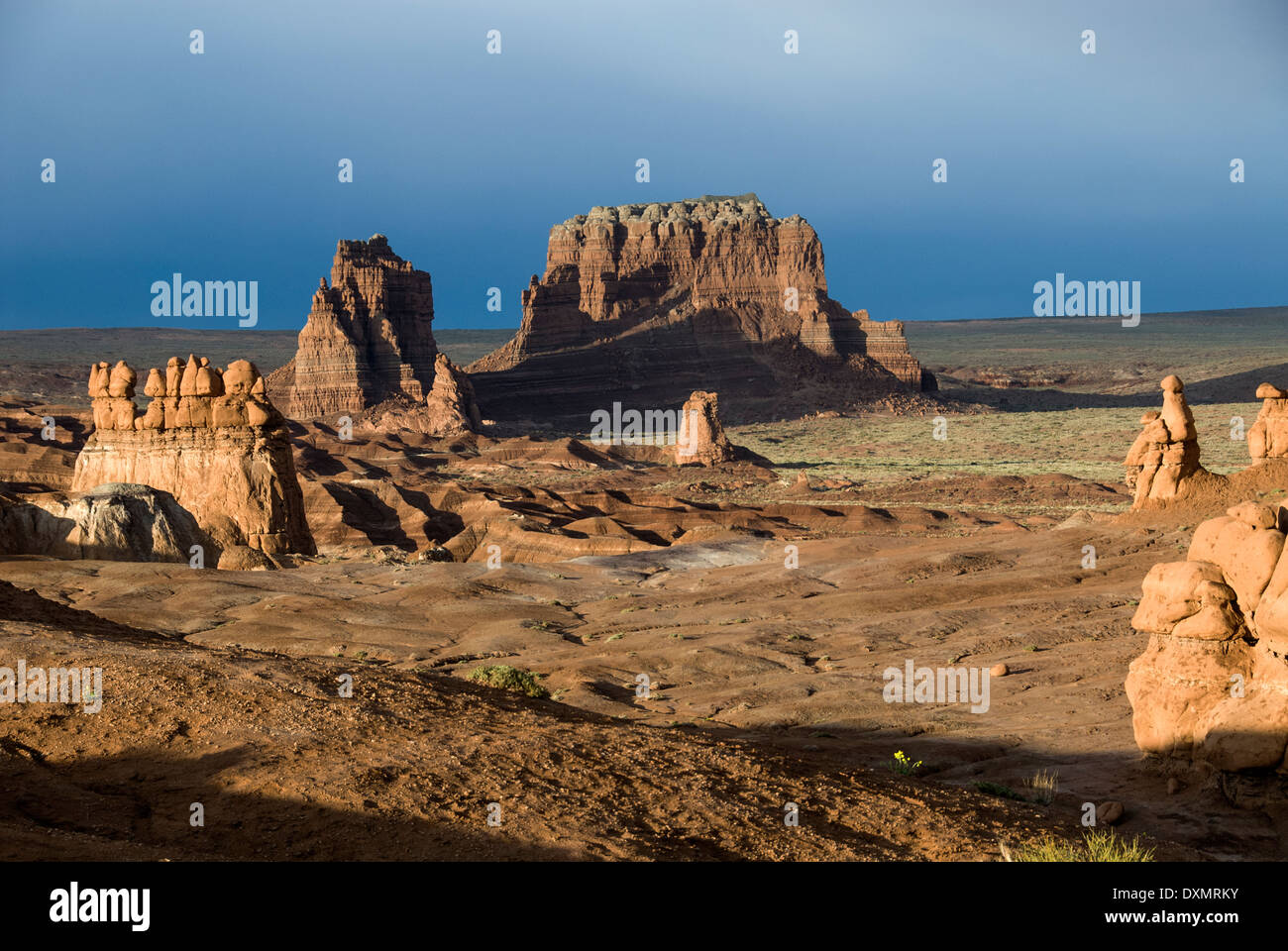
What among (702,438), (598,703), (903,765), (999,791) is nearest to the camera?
(999,791)

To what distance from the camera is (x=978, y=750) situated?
1425cm

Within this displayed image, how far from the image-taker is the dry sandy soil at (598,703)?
876 centimetres

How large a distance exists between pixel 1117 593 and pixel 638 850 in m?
17.6

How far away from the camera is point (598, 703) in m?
17.8

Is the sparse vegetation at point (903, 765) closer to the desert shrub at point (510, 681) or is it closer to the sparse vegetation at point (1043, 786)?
the sparse vegetation at point (1043, 786)

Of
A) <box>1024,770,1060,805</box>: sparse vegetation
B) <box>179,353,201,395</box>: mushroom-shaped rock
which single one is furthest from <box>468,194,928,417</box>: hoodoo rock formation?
<box>1024,770,1060,805</box>: sparse vegetation

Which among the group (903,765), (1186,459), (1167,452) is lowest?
(903,765)

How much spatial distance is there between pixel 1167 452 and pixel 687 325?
110m

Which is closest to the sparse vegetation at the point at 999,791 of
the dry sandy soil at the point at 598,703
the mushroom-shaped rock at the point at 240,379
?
the dry sandy soil at the point at 598,703

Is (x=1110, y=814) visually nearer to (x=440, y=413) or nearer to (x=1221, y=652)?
(x=1221, y=652)

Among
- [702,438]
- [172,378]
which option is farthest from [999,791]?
[702,438]

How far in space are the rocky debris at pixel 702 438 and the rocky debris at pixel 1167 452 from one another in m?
53.0
